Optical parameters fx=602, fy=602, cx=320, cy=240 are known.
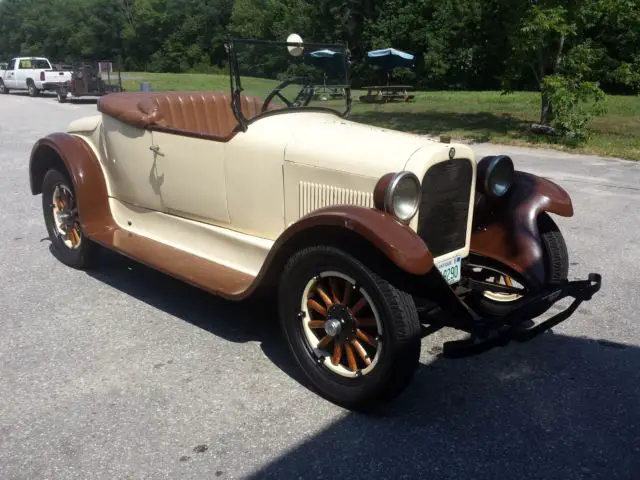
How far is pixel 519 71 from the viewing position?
44.1 ft

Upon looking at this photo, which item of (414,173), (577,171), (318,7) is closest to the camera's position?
(414,173)

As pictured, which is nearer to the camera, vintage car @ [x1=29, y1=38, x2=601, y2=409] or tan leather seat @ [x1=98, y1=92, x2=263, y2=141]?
vintage car @ [x1=29, y1=38, x2=601, y2=409]

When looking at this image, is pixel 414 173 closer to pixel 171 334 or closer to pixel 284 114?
pixel 284 114

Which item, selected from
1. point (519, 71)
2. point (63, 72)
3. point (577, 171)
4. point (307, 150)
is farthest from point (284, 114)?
point (63, 72)

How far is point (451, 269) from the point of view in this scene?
11.3ft

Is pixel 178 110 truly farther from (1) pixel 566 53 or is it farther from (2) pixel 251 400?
(1) pixel 566 53

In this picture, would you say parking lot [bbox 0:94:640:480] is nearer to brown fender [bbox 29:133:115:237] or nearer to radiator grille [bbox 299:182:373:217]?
brown fender [bbox 29:133:115:237]

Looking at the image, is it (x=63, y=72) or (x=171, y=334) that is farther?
(x=63, y=72)

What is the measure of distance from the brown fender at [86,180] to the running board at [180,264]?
0.17 meters

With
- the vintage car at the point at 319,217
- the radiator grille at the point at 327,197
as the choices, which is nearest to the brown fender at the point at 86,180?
the vintage car at the point at 319,217

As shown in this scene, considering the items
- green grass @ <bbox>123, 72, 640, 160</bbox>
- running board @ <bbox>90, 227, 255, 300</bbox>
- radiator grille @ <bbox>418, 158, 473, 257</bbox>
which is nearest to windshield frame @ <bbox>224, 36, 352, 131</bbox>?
running board @ <bbox>90, 227, 255, 300</bbox>

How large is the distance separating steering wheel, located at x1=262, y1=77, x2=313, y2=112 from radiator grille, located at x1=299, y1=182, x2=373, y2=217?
0.93 meters

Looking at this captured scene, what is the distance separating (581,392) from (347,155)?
1784 millimetres

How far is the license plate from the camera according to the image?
339 cm
